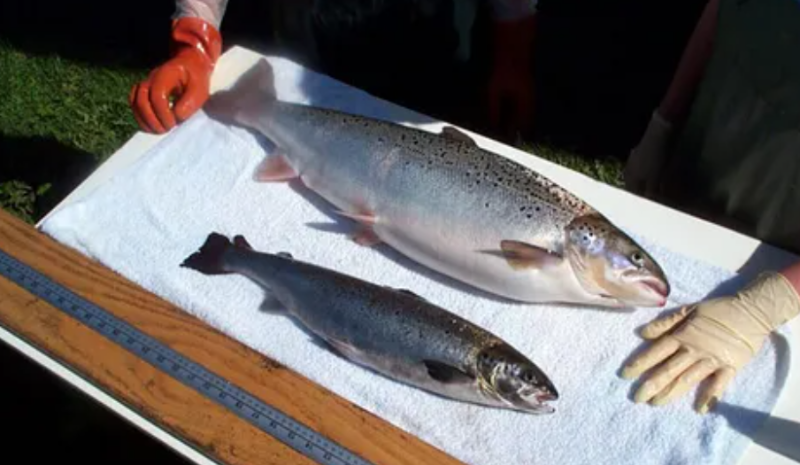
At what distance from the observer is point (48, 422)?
2.84 metres

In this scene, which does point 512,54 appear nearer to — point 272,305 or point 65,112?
point 272,305

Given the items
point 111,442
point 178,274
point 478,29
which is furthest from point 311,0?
point 111,442

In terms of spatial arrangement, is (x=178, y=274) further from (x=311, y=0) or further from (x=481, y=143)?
(x=311, y=0)

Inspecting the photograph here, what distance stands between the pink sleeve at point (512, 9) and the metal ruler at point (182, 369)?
4.03ft

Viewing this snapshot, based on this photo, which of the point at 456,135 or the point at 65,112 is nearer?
the point at 456,135

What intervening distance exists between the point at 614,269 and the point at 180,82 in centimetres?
105

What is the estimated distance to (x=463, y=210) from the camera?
6.07ft

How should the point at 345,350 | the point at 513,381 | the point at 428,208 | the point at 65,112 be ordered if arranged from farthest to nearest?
the point at 65,112 → the point at 428,208 → the point at 345,350 → the point at 513,381

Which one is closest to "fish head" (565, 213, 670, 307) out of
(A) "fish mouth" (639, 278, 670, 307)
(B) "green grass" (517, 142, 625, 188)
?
(A) "fish mouth" (639, 278, 670, 307)

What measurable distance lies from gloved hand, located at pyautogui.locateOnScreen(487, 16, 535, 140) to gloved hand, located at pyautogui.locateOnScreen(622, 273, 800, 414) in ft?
3.18

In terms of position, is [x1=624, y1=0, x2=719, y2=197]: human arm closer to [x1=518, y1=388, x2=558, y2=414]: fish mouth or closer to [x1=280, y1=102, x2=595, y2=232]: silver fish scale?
[x1=280, y1=102, x2=595, y2=232]: silver fish scale

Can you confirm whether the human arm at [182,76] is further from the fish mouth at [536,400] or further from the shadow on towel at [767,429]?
the shadow on towel at [767,429]

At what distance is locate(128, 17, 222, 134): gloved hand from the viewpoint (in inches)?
86.9

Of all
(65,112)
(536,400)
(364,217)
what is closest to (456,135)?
(364,217)
